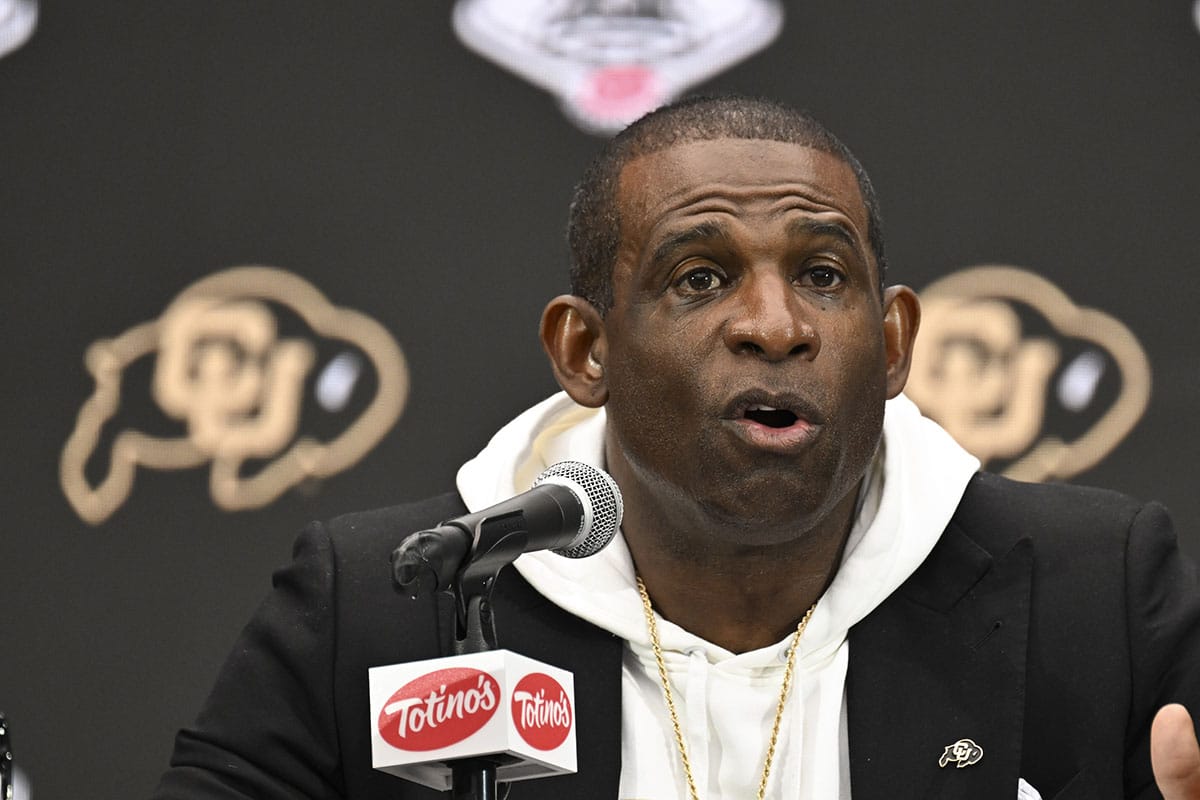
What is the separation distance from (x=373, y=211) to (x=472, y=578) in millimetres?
2325

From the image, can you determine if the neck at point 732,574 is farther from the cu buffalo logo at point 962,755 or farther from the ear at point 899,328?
the cu buffalo logo at point 962,755

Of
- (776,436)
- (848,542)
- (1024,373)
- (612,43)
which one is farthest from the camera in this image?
(612,43)

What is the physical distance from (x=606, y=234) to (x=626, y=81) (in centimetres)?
119

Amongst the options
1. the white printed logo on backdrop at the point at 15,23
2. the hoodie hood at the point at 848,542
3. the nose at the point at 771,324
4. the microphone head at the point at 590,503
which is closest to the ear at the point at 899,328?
the hoodie hood at the point at 848,542

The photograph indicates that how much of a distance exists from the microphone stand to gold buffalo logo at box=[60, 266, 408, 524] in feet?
6.91

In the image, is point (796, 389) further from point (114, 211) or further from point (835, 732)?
point (114, 211)

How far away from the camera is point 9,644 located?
150 inches

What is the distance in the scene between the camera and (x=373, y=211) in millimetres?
3973

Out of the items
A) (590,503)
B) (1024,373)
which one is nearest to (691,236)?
(590,503)

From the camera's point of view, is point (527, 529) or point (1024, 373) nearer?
point (527, 529)

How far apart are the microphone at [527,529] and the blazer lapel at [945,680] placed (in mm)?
909

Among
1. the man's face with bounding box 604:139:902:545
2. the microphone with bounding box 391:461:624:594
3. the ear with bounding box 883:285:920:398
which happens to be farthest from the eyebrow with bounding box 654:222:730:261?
the microphone with bounding box 391:461:624:594

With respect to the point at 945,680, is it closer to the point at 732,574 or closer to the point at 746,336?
the point at 732,574

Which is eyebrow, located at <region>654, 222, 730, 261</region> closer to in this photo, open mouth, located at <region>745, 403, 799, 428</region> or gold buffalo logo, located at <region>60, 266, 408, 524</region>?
open mouth, located at <region>745, 403, 799, 428</region>
